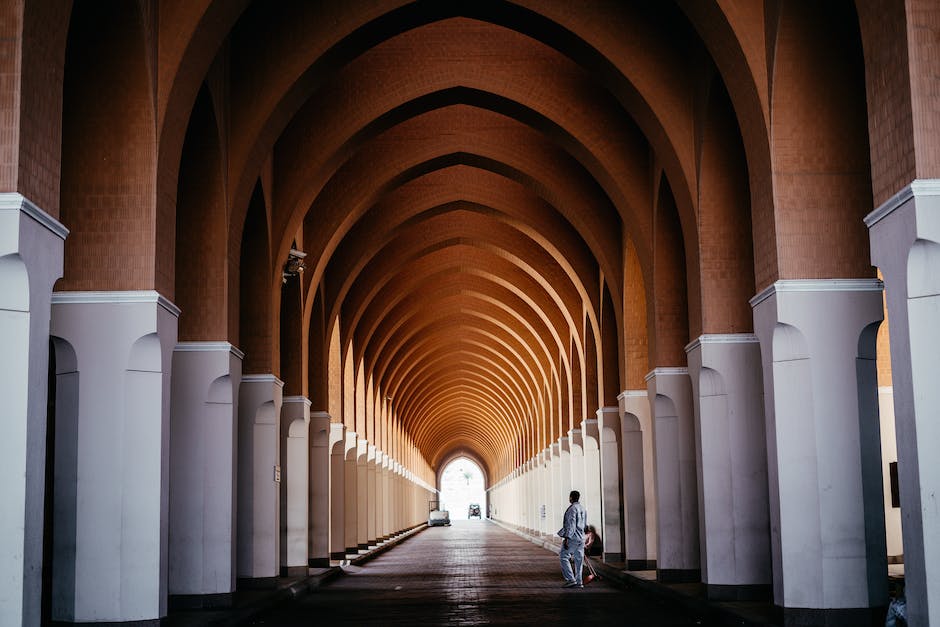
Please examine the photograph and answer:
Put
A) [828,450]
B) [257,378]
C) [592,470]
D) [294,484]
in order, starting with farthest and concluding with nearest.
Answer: [592,470], [294,484], [257,378], [828,450]

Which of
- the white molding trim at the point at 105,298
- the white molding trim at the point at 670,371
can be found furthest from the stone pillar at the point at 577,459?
the white molding trim at the point at 105,298

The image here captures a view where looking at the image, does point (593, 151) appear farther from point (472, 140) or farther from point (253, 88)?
point (253, 88)

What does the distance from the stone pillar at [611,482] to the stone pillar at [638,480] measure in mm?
2188

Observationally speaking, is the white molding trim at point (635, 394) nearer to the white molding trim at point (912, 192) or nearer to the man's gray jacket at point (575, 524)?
the man's gray jacket at point (575, 524)

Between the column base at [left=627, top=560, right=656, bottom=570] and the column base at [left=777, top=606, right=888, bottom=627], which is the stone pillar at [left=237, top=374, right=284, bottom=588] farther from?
the column base at [left=777, top=606, right=888, bottom=627]

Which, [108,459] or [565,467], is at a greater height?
[108,459]

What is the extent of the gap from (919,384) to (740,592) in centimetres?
604

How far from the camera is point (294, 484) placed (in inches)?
768

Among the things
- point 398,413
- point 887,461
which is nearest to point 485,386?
point 398,413

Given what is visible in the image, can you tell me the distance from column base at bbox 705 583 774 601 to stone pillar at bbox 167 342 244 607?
5528 millimetres

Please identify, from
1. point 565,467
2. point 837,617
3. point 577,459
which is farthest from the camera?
point 565,467

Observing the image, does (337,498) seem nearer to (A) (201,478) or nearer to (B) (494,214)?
(B) (494,214)

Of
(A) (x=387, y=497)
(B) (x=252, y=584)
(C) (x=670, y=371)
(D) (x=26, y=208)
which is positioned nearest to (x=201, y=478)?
(B) (x=252, y=584)

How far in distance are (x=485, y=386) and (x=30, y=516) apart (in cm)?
4426
